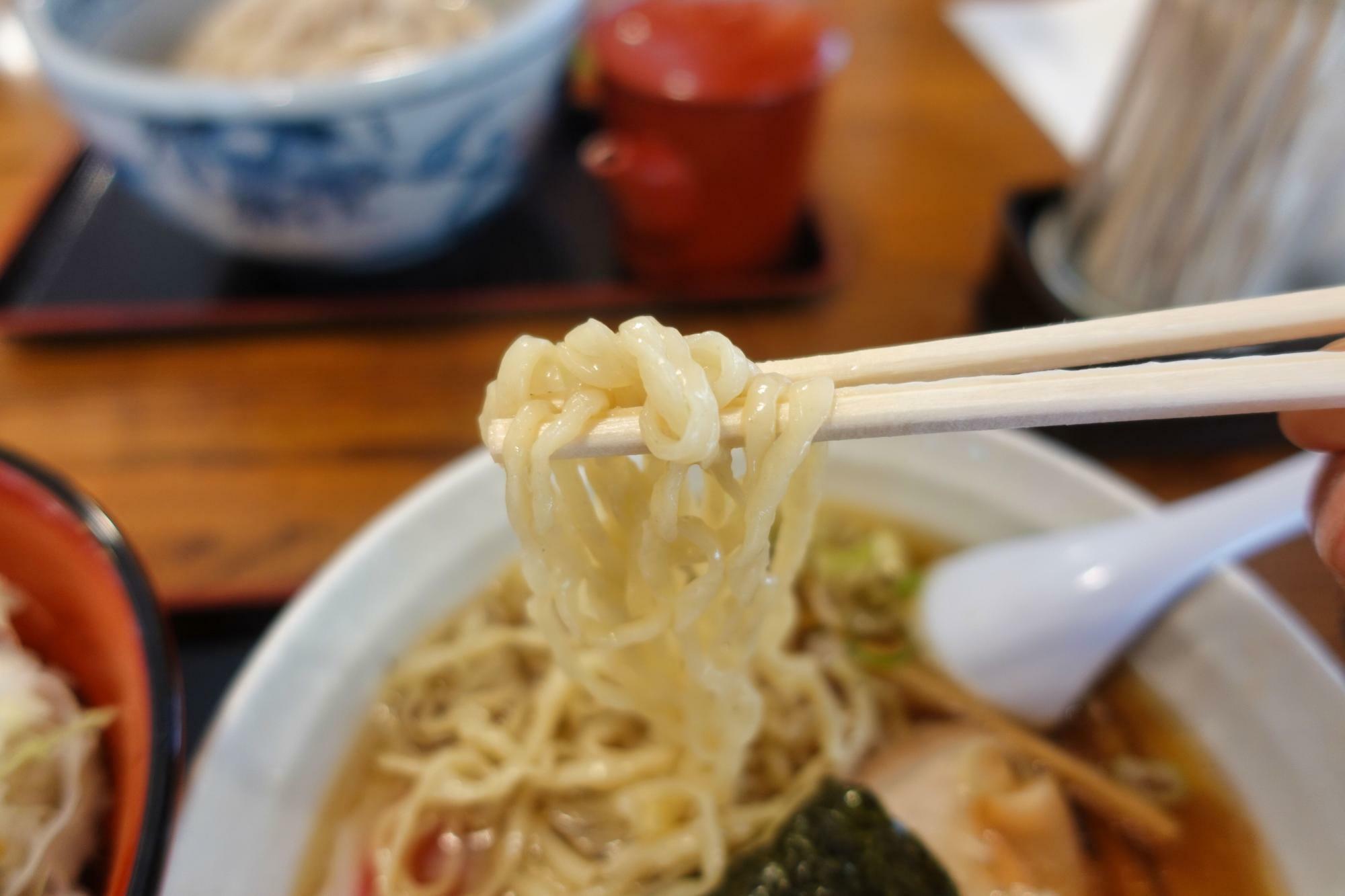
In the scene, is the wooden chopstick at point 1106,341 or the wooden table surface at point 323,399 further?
the wooden table surface at point 323,399

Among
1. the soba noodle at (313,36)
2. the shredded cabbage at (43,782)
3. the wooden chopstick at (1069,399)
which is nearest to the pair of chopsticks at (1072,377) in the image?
the wooden chopstick at (1069,399)

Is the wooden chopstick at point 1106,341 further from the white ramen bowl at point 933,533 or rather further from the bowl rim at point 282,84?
the bowl rim at point 282,84

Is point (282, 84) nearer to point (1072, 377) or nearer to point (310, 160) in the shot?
point (310, 160)

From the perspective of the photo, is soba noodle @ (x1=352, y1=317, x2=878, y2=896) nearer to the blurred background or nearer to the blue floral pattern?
the blurred background

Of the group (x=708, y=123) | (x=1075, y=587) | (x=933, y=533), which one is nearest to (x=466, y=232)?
(x=708, y=123)

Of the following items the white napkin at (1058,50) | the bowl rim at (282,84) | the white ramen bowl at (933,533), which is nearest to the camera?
the white ramen bowl at (933,533)

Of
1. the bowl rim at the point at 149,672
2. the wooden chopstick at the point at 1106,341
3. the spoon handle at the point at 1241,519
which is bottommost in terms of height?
the spoon handle at the point at 1241,519

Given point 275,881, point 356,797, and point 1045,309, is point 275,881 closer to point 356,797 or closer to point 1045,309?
point 356,797
